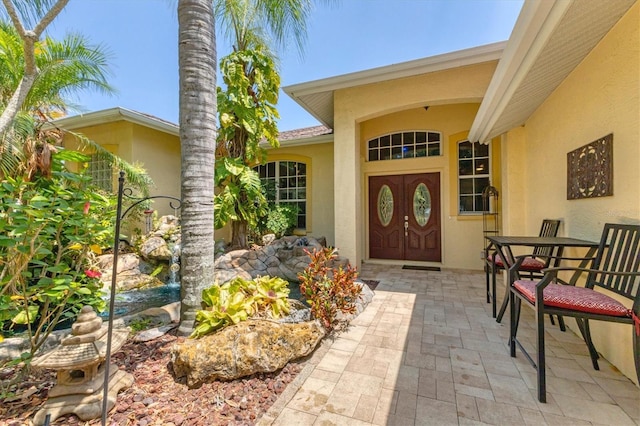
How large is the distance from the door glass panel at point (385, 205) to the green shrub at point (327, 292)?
4.01 m

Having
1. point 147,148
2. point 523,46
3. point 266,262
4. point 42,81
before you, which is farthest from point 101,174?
point 523,46

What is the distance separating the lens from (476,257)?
19.9ft

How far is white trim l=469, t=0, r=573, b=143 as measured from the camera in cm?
196

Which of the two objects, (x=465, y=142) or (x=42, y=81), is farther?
(x=465, y=142)

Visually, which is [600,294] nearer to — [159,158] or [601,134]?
[601,134]

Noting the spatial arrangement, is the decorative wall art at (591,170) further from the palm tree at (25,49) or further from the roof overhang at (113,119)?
the roof overhang at (113,119)

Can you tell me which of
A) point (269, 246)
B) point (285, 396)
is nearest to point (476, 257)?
point (269, 246)

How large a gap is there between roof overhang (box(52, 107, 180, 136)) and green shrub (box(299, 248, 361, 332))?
5.41 m

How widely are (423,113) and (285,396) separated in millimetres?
6589

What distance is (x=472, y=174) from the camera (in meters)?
6.17

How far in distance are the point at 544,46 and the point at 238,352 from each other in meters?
3.64

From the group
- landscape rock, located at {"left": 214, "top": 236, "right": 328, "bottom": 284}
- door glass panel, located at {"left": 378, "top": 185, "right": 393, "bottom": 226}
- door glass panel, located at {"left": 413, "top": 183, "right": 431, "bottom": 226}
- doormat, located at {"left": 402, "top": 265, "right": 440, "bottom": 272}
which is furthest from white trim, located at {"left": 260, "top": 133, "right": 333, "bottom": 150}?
doormat, located at {"left": 402, "top": 265, "right": 440, "bottom": 272}

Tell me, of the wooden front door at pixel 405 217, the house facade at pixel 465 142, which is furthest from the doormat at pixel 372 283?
the wooden front door at pixel 405 217

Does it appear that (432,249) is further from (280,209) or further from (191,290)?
(191,290)
